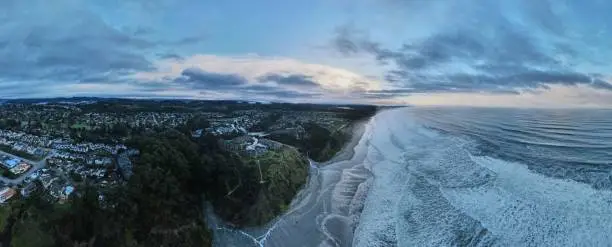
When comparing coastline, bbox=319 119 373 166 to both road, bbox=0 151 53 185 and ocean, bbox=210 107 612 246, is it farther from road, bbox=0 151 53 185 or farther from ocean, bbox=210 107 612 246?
road, bbox=0 151 53 185

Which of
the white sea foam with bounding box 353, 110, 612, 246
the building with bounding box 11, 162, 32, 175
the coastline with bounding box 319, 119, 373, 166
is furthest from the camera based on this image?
the coastline with bounding box 319, 119, 373, 166

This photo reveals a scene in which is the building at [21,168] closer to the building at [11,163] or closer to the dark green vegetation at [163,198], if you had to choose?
the building at [11,163]

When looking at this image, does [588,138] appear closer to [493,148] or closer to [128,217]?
[493,148]

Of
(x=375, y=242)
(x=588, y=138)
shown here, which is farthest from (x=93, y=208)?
(x=588, y=138)

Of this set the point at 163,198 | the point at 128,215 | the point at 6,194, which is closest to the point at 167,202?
the point at 163,198

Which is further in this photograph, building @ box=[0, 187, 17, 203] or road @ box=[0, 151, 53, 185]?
road @ box=[0, 151, 53, 185]

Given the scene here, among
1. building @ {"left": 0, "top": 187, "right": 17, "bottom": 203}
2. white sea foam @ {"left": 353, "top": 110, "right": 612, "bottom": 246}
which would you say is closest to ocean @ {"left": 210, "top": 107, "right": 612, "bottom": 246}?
white sea foam @ {"left": 353, "top": 110, "right": 612, "bottom": 246}
